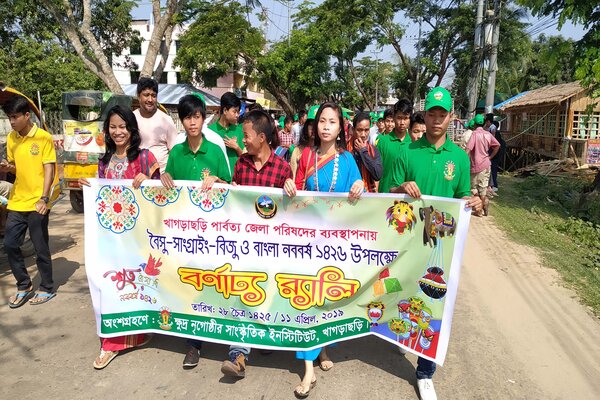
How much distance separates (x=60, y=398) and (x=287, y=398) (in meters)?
1.43

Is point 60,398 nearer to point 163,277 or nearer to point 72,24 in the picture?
point 163,277

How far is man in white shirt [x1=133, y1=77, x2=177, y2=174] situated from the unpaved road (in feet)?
5.23

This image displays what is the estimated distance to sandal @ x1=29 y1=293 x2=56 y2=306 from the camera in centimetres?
425

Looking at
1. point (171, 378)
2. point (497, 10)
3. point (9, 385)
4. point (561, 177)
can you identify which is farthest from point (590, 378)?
point (497, 10)

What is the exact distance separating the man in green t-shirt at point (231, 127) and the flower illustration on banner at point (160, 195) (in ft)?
4.83

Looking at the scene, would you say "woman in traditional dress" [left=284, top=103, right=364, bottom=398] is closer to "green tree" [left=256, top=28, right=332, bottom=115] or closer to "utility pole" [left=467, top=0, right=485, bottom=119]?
"utility pole" [left=467, top=0, right=485, bottom=119]

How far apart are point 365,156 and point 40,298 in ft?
10.8

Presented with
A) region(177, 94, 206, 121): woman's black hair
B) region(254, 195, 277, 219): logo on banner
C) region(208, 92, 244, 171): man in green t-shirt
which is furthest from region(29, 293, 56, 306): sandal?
region(254, 195, 277, 219): logo on banner

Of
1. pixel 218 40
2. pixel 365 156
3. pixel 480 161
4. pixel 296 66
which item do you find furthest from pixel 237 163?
pixel 296 66

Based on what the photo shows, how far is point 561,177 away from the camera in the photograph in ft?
43.1

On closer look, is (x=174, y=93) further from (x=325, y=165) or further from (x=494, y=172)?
(x=325, y=165)

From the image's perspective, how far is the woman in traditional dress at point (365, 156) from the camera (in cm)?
391

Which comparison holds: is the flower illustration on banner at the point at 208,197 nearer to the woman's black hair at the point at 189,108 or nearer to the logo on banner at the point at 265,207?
the logo on banner at the point at 265,207

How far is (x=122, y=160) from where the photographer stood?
11.4 ft
